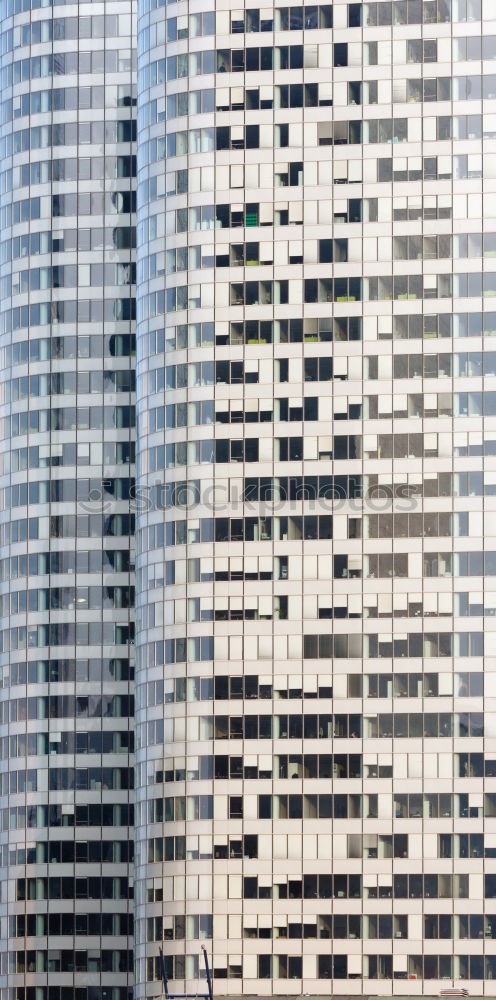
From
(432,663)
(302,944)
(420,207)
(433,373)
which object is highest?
(420,207)

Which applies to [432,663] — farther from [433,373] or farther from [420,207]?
[420,207]

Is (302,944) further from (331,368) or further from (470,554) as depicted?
(331,368)

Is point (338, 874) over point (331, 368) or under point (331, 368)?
under

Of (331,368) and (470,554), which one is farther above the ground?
(331,368)

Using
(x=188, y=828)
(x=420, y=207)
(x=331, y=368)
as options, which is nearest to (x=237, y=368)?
(x=331, y=368)

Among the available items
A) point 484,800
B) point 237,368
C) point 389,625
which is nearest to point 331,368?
point 237,368

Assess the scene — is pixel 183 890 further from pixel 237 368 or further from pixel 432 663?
pixel 237 368
